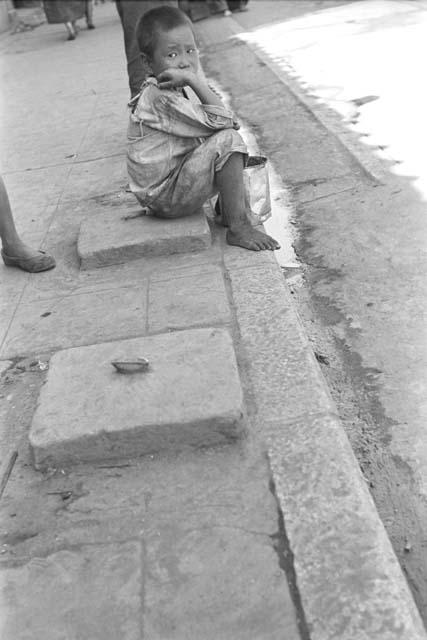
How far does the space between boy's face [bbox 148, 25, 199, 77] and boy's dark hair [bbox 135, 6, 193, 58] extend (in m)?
0.02

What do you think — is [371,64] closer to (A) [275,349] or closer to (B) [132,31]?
(B) [132,31]

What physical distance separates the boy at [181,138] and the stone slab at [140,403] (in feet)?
3.21

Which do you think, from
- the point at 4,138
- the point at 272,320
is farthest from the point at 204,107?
the point at 4,138

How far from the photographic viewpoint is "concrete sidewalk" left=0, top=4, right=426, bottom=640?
1.41 meters

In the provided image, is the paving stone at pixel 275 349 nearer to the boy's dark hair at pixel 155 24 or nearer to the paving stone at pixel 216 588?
the paving stone at pixel 216 588

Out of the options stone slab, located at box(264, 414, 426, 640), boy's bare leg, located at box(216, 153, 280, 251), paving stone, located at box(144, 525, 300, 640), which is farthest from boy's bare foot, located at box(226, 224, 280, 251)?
paving stone, located at box(144, 525, 300, 640)

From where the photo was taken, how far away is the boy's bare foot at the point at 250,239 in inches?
115

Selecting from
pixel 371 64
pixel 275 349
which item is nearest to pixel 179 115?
pixel 275 349

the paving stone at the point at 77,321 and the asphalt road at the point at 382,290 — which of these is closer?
the asphalt road at the point at 382,290

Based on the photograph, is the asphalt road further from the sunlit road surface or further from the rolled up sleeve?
the rolled up sleeve

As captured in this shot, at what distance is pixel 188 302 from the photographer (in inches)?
101

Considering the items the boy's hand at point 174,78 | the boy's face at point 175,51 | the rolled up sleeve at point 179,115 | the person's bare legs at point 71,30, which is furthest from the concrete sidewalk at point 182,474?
the person's bare legs at point 71,30

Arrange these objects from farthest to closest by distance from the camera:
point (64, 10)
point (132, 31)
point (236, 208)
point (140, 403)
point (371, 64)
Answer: point (64, 10) → point (371, 64) → point (132, 31) → point (236, 208) → point (140, 403)

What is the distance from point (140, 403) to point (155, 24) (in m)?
1.76
